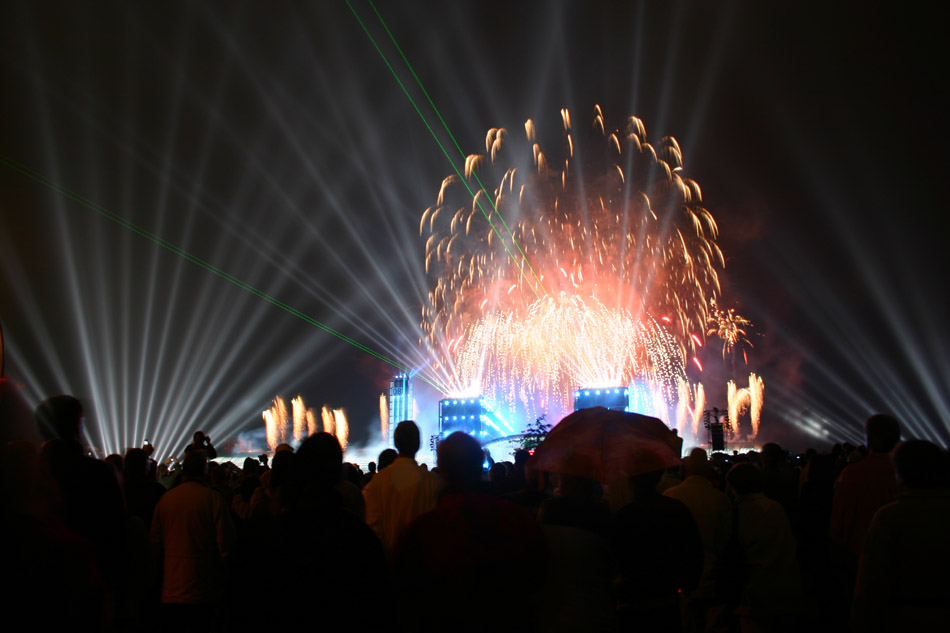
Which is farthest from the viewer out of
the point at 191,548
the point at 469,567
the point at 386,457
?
the point at 386,457

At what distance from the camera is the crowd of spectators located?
224 centimetres

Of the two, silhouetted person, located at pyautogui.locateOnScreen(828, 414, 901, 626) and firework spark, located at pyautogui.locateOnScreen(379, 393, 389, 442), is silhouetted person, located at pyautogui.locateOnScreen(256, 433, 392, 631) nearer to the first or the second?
silhouetted person, located at pyautogui.locateOnScreen(828, 414, 901, 626)

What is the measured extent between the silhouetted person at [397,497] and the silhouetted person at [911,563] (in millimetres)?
3240

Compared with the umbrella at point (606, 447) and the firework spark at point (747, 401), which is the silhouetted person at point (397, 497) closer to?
the umbrella at point (606, 447)

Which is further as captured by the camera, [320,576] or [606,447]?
[606,447]

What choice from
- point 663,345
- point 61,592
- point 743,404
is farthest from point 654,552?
point 743,404

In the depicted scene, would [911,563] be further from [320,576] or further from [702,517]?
[320,576]

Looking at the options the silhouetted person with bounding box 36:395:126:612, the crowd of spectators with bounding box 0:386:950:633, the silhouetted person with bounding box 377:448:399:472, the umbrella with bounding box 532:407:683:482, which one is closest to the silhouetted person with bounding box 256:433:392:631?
the crowd of spectators with bounding box 0:386:950:633

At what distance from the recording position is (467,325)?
4144 centimetres

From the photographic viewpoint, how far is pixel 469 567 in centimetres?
299

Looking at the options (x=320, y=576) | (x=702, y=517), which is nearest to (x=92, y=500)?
(x=320, y=576)

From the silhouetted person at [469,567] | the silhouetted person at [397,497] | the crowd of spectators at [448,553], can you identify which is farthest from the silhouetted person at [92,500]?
the silhouetted person at [397,497]

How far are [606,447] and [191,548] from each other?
3754mm

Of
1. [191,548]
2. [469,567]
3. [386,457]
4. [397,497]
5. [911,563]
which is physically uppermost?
[386,457]
